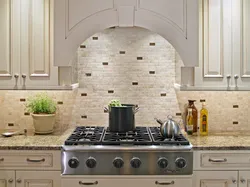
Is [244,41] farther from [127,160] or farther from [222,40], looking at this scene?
[127,160]

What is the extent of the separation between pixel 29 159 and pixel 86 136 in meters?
0.51

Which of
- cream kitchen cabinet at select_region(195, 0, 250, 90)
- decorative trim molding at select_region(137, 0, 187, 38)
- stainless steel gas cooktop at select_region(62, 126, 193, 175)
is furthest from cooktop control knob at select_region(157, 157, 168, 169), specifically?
decorative trim molding at select_region(137, 0, 187, 38)

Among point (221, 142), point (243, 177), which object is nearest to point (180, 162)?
point (221, 142)

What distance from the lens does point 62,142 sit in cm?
306

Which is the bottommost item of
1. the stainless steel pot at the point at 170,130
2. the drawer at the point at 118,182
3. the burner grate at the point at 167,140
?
the drawer at the point at 118,182

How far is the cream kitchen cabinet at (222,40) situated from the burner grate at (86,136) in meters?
0.99

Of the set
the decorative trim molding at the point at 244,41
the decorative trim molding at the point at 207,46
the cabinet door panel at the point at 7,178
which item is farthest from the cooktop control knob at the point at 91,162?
the decorative trim molding at the point at 244,41

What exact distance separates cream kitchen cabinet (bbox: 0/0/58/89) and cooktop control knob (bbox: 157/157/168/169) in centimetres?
113

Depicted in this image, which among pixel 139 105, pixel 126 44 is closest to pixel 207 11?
pixel 126 44

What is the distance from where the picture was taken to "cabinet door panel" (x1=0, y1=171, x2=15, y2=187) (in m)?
2.96

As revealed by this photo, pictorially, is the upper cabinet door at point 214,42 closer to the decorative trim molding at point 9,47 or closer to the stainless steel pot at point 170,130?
the stainless steel pot at point 170,130

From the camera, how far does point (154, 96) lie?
3711 mm

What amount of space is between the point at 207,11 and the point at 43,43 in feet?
4.82

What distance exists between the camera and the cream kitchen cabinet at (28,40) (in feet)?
10.7
